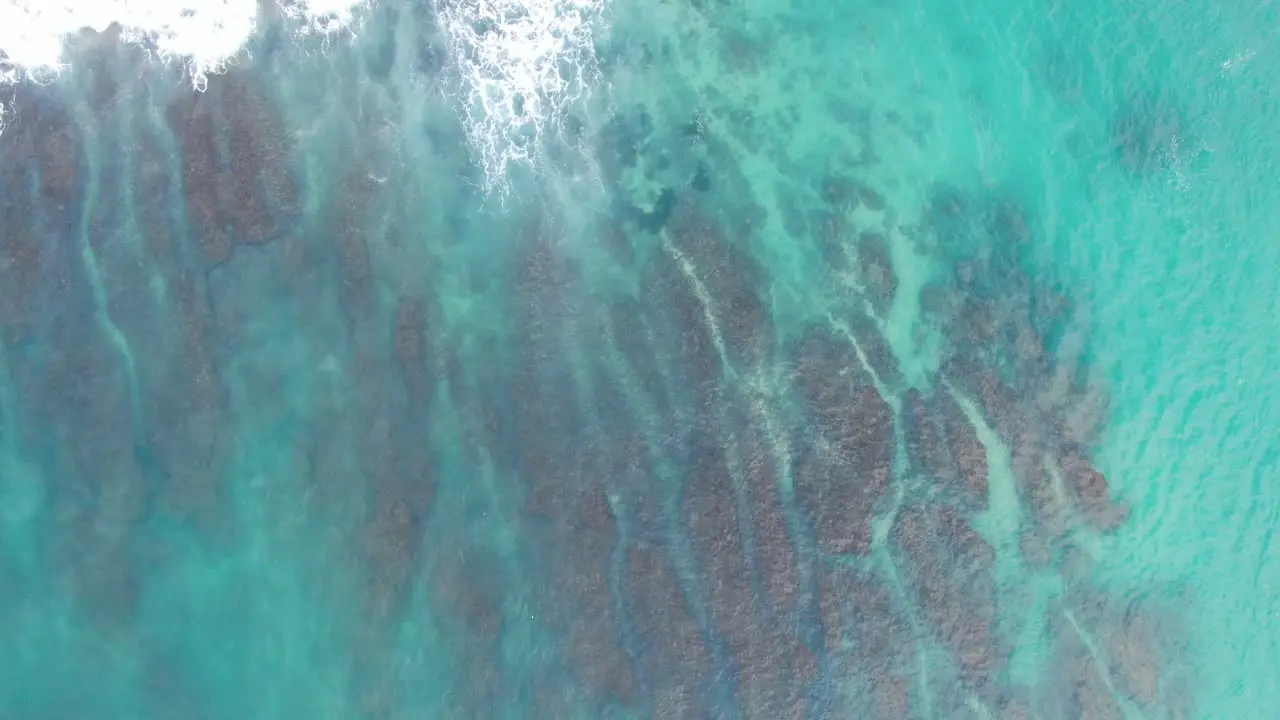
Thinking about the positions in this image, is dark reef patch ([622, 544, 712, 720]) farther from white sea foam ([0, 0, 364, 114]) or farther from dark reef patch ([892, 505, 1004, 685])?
white sea foam ([0, 0, 364, 114])

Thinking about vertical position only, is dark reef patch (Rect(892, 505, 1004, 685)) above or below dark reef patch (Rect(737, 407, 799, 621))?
below

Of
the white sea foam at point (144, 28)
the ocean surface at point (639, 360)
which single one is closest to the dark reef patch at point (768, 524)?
the ocean surface at point (639, 360)

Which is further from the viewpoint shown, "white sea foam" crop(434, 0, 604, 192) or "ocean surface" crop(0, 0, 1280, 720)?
"white sea foam" crop(434, 0, 604, 192)

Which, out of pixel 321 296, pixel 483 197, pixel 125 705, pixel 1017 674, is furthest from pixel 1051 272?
pixel 125 705

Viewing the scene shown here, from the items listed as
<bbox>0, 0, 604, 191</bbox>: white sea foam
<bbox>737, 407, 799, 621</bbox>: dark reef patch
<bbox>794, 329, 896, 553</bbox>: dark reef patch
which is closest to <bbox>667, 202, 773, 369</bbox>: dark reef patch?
<bbox>794, 329, 896, 553</bbox>: dark reef patch

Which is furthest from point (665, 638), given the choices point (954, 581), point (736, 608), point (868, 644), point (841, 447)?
point (954, 581)

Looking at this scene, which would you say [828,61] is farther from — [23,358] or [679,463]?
[23,358]

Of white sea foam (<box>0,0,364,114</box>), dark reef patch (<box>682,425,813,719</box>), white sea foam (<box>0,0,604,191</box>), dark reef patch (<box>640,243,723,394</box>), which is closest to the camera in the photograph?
white sea foam (<box>0,0,364,114</box>)

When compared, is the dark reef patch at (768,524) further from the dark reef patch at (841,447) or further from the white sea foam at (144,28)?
the white sea foam at (144,28)

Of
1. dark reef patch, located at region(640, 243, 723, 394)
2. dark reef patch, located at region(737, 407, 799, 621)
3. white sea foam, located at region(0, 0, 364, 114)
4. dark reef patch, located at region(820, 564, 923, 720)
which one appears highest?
white sea foam, located at region(0, 0, 364, 114)
